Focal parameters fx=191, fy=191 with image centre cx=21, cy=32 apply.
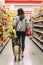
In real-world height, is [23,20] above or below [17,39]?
above

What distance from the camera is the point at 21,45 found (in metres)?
7.07

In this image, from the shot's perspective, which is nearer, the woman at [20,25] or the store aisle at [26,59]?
the store aisle at [26,59]

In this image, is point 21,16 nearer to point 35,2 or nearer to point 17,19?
point 17,19

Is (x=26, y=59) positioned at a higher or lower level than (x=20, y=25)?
lower

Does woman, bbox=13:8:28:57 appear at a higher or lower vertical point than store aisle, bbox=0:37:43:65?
higher

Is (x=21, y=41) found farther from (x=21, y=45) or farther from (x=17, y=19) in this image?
(x=17, y=19)

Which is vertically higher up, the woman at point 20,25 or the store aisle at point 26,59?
the woman at point 20,25

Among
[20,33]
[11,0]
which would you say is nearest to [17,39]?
[20,33]

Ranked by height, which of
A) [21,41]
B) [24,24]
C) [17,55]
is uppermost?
[24,24]

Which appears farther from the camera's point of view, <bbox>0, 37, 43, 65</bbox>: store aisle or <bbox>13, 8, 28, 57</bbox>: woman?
<bbox>13, 8, 28, 57</bbox>: woman

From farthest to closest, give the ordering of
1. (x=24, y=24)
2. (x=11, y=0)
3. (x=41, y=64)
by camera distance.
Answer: (x=11, y=0)
(x=24, y=24)
(x=41, y=64)

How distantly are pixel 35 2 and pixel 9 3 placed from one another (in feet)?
8.27

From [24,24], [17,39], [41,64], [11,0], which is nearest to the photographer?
[41,64]

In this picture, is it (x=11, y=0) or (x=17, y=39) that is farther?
(x=11, y=0)
